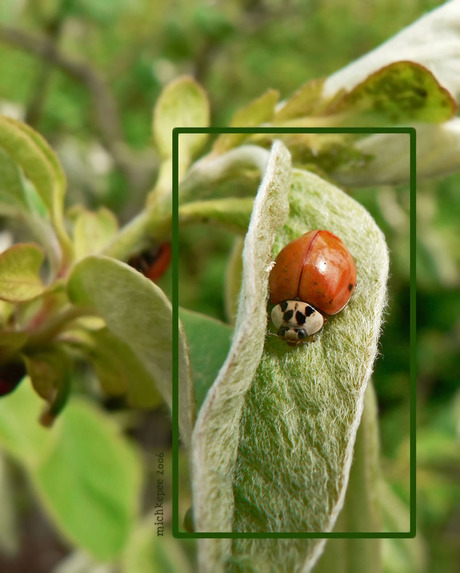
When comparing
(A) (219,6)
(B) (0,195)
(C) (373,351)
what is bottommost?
(C) (373,351)

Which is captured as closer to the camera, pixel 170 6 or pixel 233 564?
pixel 233 564

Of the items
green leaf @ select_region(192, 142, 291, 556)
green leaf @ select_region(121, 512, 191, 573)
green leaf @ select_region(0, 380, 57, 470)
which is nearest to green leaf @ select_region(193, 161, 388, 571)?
green leaf @ select_region(192, 142, 291, 556)

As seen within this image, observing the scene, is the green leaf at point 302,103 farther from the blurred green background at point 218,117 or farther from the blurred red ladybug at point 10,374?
the blurred green background at point 218,117

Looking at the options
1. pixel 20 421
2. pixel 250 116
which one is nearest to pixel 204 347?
pixel 250 116

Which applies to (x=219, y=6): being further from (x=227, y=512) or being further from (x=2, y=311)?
(x=227, y=512)

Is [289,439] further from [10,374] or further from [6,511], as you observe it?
[6,511]

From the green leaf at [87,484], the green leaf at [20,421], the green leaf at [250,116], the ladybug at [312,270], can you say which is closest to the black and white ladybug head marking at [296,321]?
the ladybug at [312,270]

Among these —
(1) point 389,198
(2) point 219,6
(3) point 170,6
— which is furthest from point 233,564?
(3) point 170,6

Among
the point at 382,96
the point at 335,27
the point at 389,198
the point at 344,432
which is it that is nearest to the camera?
the point at 344,432
